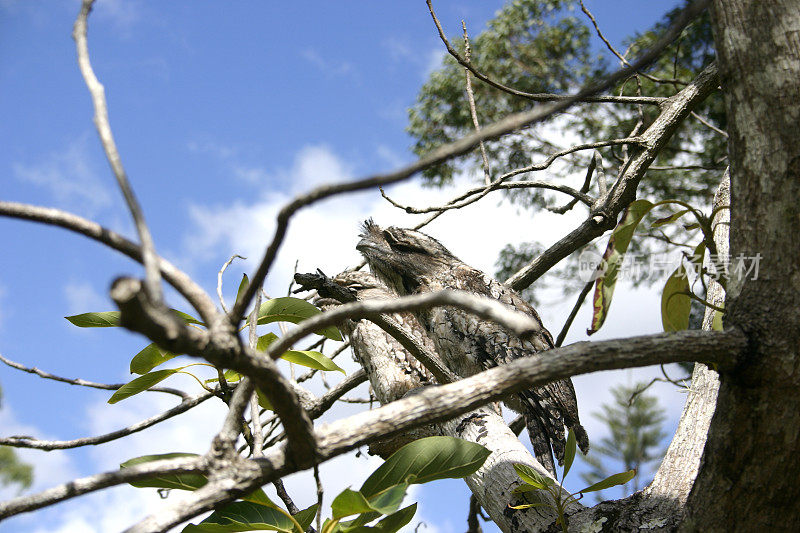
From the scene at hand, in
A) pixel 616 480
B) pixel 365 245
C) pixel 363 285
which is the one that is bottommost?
pixel 616 480

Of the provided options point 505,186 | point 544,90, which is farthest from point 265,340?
point 544,90

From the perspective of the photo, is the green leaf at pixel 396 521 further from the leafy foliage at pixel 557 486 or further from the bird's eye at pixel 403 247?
the bird's eye at pixel 403 247

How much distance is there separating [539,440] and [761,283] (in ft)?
5.27

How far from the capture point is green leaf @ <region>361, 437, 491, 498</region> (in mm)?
1003

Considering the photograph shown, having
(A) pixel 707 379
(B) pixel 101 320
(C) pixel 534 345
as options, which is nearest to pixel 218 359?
(B) pixel 101 320

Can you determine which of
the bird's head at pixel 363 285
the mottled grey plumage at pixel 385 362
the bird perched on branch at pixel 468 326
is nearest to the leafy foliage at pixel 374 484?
the mottled grey plumage at pixel 385 362

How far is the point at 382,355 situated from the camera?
7.48ft

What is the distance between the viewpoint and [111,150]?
2.05 ft

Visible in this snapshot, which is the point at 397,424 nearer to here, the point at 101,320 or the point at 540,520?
the point at 540,520

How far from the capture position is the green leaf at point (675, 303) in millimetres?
1177

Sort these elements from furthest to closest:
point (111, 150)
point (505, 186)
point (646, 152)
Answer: point (505, 186)
point (646, 152)
point (111, 150)

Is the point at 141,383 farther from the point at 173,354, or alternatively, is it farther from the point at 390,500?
the point at 390,500

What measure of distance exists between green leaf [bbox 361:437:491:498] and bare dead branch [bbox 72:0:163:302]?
0.57 m

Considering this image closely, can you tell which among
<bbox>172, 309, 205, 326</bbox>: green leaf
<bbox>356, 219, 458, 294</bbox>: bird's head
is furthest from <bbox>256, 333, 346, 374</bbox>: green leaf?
<bbox>356, 219, 458, 294</bbox>: bird's head
